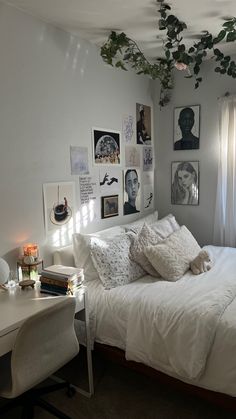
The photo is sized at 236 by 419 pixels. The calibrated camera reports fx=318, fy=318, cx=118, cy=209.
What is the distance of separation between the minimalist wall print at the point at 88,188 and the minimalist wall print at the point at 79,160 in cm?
6

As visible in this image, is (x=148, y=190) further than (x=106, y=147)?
Yes

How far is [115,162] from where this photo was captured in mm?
3043

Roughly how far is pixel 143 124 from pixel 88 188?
44.7 inches

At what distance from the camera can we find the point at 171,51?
2922 mm

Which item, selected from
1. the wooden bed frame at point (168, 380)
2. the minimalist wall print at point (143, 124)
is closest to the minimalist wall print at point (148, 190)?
the minimalist wall print at point (143, 124)

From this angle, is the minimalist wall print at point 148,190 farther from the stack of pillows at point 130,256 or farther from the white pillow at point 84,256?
the white pillow at point 84,256

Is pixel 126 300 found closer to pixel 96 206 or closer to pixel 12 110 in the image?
pixel 96 206

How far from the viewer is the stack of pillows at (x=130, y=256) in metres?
2.32

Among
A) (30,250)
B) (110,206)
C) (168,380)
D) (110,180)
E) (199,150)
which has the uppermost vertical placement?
(199,150)

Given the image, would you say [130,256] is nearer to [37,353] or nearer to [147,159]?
[37,353]

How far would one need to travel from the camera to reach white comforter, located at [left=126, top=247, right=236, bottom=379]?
5.68 ft

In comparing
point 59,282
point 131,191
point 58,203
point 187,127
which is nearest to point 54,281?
point 59,282

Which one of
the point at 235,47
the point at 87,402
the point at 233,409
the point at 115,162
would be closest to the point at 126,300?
the point at 87,402

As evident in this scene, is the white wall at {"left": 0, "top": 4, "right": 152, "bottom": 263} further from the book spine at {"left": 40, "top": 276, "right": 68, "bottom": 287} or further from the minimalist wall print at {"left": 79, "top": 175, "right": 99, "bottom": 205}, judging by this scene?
the book spine at {"left": 40, "top": 276, "right": 68, "bottom": 287}
